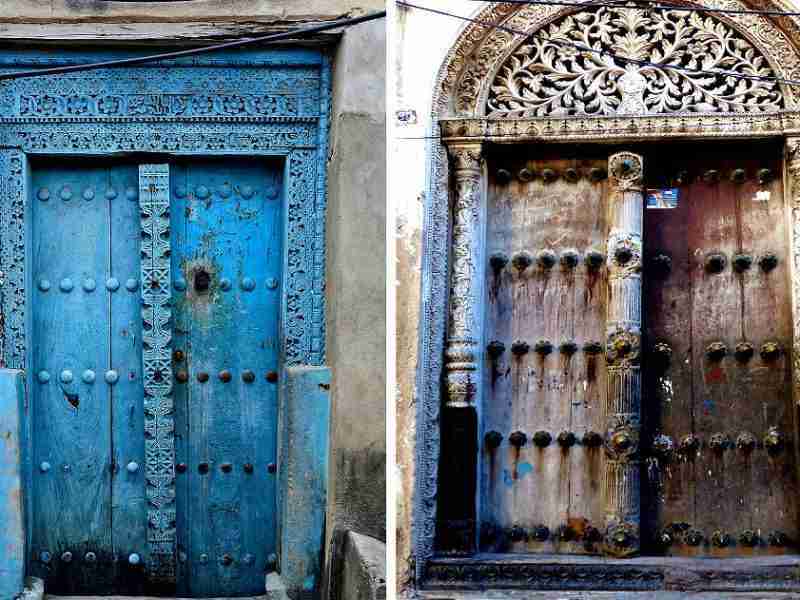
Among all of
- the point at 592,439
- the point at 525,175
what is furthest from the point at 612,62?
the point at 592,439

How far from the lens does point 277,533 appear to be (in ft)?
17.8

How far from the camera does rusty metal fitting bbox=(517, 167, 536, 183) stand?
539 cm

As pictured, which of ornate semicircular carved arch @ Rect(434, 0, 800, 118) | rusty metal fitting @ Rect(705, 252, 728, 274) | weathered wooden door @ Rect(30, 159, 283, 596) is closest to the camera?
ornate semicircular carved arch @ Rect(434, 0, 800, 118)

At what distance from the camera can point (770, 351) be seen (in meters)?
5.27

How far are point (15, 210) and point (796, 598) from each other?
3371mm

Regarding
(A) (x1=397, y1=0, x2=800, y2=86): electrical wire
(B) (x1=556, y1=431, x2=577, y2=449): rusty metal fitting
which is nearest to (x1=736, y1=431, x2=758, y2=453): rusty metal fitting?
(B) (x1=556, y1=431, x2=577, y2=449): rusty metal fitting

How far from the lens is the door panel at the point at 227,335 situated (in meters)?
5.45

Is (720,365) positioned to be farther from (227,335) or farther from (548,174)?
(227,335)

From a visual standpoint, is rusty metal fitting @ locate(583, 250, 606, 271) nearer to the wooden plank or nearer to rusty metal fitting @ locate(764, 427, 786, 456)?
rusty metal fitting @ locate(764, 427, 786, 456)

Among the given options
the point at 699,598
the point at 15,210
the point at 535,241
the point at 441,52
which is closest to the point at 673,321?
the point at 535,241

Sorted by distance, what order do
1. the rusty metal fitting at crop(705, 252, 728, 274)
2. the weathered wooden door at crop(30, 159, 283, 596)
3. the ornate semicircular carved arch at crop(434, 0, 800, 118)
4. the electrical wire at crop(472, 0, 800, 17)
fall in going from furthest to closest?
1. the weathered wooden door at crop(30, 159, 283, 596)
2. the rusty metal fitting at crop(705, 252, 728, 274)
3. the ornate semicircular carved arch at crop(434, 0, 800, 118)
4. the electrical wire at crop(472, 0, 800, 17)

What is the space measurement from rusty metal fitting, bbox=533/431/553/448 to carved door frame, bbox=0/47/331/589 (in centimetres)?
90

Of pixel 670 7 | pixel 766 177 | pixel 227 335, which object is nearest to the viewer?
pixel 670 7

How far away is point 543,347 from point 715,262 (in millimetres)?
756
